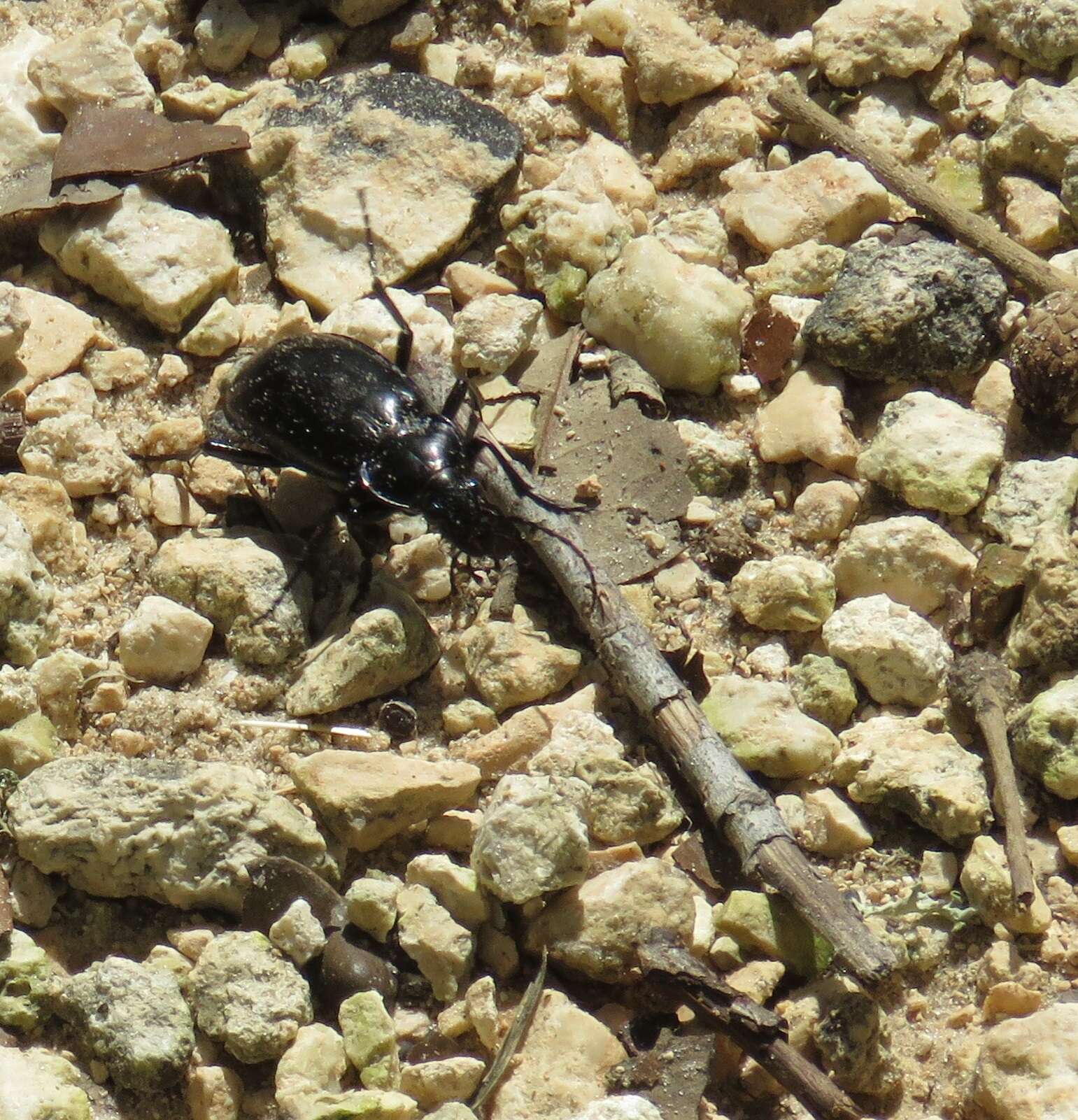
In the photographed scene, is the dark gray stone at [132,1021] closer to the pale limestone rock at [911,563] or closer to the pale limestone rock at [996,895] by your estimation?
the pale limestone rock at [996,895]

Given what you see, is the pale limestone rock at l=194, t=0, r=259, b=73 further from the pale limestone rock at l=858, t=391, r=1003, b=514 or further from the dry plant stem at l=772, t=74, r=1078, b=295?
the pale limestone rock at l=858, t=391, r=1003, b=514

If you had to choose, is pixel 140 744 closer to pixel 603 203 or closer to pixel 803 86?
pixel 603 203

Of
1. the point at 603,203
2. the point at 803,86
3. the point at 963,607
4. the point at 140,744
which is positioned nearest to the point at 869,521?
the point at 963,607

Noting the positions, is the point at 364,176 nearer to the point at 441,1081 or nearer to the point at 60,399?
the point at 60,399

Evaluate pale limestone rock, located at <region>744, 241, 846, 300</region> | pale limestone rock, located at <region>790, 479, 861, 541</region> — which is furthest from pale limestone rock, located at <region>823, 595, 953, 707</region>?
pale limestone rock, located at <region>744, 241, 846, 300</region>

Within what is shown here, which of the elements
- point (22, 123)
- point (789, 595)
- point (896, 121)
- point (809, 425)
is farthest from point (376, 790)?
point (896, 121)
